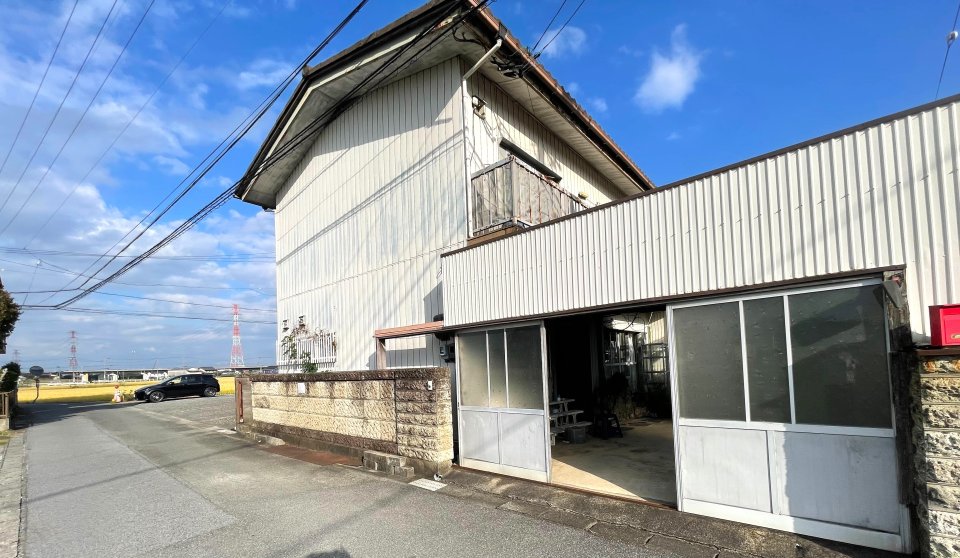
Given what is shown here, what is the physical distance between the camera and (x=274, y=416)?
11.9 metres

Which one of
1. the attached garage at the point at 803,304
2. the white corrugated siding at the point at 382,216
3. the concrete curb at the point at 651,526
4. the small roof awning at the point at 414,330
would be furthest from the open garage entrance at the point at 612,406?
the white corrugated siding at the point at 382,216

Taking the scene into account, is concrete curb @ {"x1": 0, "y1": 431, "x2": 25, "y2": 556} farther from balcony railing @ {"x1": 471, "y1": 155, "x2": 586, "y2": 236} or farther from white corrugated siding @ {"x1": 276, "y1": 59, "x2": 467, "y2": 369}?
balcony railing @ {"x1": 471, "y1": 155, "x2": 586, "y2": 236}

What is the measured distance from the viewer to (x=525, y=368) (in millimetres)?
7074

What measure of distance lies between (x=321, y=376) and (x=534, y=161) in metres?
6.62

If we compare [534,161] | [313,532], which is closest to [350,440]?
[313,532]

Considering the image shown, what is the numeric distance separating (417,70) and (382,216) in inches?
129

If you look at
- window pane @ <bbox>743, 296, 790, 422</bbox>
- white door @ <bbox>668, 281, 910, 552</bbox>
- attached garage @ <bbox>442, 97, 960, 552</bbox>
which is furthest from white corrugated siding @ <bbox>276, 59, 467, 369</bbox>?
window pane @ <bbox>743, 296, 790, 422</bbox>

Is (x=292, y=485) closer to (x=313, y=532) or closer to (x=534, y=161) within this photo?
(x=313, y=532)

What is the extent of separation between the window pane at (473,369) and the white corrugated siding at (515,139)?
3482mm

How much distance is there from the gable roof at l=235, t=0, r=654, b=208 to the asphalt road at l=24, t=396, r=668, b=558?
6895 mm

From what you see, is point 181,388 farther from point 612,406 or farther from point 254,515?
point 254,515

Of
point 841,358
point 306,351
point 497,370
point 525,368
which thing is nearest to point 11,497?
point 306,351

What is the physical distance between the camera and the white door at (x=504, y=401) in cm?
682

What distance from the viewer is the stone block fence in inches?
297
